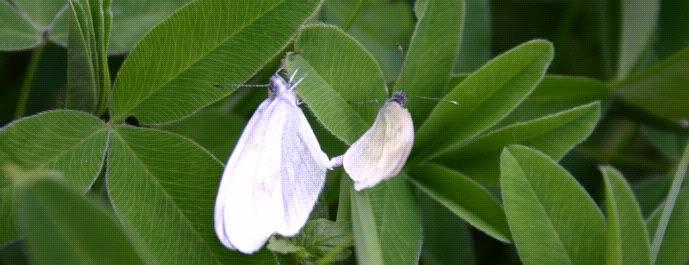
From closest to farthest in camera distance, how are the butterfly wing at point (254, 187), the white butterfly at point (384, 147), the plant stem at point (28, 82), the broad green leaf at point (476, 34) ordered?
the butterfly wing at point (254, 187) → the white butterfly at point (384, 147) → the plant stem at point (28, 82) → the broad green leaf at point (476, 34)

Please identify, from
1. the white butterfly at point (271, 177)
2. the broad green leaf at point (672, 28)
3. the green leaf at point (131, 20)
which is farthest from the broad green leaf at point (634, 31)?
the green leaf at point (131, 20)

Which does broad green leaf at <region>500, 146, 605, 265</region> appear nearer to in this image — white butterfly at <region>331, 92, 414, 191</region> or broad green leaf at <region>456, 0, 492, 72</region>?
white butterfly at <region>331, 92, 414, 191</region>

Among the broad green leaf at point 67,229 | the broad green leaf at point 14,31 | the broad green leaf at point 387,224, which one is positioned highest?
the broad green leaf at point 14,31

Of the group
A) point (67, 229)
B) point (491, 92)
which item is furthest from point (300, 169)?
point (67, 229)

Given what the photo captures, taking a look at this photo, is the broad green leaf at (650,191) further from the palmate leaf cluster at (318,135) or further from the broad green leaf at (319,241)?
the broad green leaf at (319,241)

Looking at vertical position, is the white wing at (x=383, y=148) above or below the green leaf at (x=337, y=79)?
below

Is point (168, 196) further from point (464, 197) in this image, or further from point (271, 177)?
point (464, 197)
